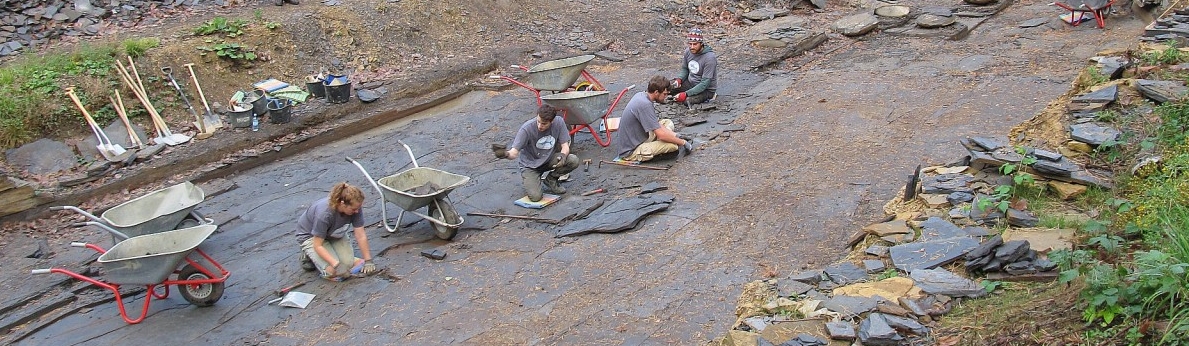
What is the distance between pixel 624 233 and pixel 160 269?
11.4ft

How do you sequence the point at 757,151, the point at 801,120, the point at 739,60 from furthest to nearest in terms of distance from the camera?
the point at 739,60, the point at 801,120, the point at 757,151

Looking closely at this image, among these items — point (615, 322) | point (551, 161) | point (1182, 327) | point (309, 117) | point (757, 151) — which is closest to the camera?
point (1182, 327)

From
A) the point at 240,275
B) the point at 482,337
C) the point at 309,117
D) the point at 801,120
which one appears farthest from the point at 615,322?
the point at 309,117

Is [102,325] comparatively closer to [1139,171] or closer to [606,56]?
[1139,171]

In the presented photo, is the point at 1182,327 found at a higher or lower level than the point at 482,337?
higher

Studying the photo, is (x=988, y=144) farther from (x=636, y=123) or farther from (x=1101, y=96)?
(x=636, y=123)

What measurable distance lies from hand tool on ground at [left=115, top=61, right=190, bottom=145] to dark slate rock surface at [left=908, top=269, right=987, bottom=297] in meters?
8.52

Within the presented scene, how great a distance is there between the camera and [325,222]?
6297 mm

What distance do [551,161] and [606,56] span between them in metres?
5.64

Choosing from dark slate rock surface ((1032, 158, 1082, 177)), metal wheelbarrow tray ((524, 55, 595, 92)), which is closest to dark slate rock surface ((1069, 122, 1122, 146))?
dark slate rock surface ((1032, 158, 1082, 177))

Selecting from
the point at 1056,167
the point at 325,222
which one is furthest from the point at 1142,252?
the point at 325,222

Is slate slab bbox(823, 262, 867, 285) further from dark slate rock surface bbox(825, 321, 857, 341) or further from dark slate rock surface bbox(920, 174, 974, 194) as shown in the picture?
dark slate rock surface bbox(920, 174, 974, 194)

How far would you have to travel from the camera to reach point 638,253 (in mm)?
6461

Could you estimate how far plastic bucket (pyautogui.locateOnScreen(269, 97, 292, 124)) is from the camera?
10180mm
